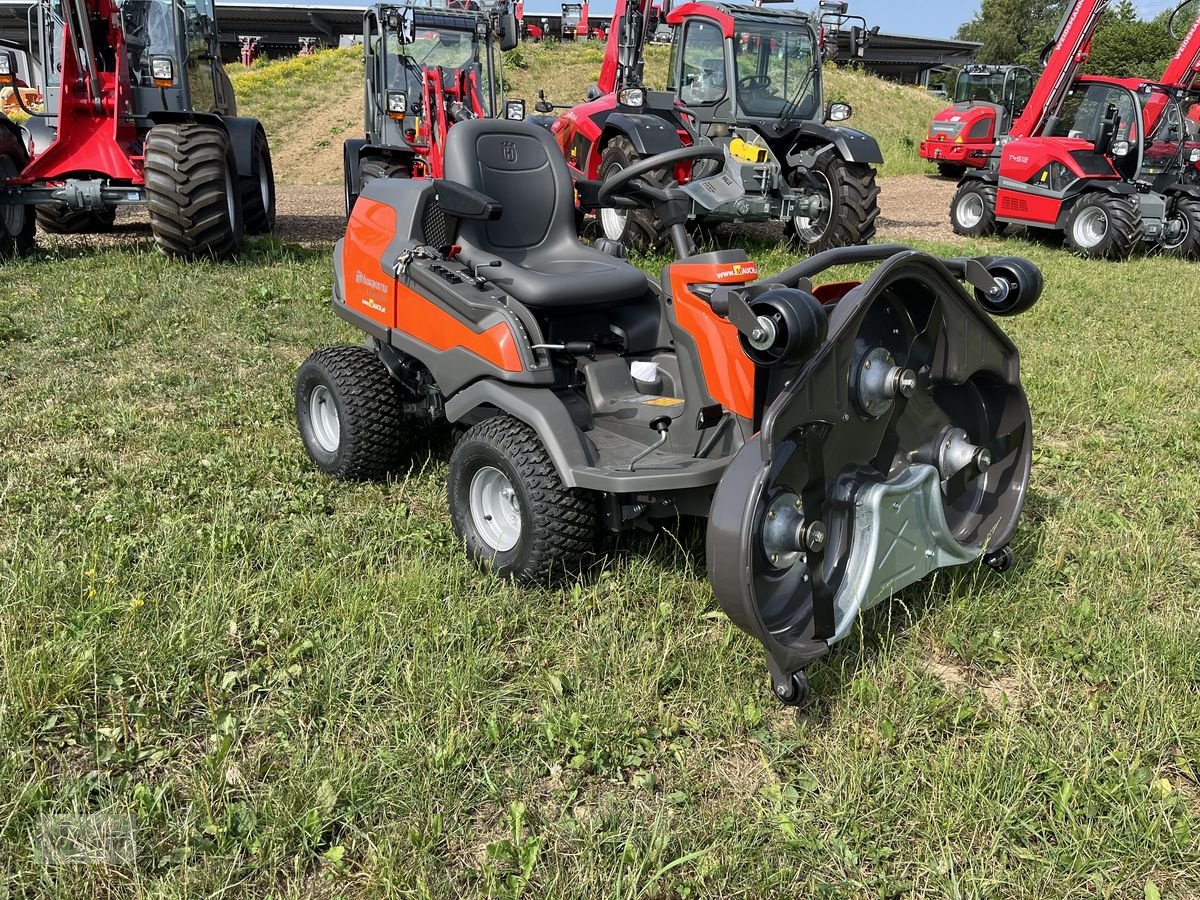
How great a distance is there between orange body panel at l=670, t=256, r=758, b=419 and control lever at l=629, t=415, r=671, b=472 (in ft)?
0.68

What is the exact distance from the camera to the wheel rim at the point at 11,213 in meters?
7.12

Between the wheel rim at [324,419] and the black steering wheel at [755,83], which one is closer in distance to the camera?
the wheel rim at [324,419]

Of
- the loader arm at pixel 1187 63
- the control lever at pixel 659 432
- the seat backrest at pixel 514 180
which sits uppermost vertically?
the loader arm at pixel 1187 63

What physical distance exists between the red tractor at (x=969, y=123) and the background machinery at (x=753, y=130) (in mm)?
8778

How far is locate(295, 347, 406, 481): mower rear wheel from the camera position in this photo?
11.5ft

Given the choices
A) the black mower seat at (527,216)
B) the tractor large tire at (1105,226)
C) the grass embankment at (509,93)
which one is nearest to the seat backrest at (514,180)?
the black mower seat at (527,216)

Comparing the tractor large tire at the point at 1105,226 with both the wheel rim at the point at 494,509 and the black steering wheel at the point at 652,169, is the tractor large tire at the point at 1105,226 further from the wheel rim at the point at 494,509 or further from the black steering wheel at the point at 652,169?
the wheel rim at the point at 494,509

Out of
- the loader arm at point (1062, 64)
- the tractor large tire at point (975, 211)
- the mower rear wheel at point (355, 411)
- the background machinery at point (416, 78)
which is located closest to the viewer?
the mower rear wheel at point (355, 411)

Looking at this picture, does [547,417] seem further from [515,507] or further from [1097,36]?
[1097,36]

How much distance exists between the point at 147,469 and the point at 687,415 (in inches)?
86.5

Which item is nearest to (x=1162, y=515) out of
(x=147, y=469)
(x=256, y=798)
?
(x=256, y=798)

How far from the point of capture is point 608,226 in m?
8.70

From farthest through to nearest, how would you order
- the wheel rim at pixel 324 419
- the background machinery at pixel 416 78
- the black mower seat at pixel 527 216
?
the background machinery at pixel 416 78
the wheel rim at pixel 324 419
the black mower seat at pixel 527 216

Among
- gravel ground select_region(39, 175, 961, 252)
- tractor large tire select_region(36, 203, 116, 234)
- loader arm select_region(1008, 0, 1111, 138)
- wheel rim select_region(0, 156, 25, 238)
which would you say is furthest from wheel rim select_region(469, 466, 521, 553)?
loader arm select_region(1008, 0, 1111, 138)
